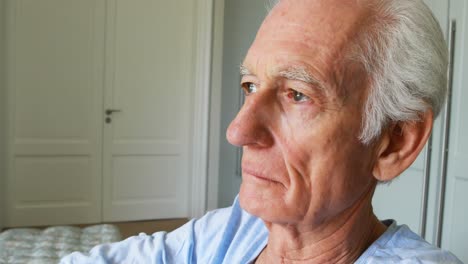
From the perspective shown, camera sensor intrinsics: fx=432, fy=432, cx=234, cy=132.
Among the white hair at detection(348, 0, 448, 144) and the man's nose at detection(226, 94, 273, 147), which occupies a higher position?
the white hair at detection(348, 0, 448, 144)

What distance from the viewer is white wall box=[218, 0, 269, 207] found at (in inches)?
179

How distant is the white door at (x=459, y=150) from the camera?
2.02 meters

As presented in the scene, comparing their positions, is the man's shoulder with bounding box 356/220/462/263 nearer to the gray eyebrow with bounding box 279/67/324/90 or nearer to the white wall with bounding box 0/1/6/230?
the gray eyebrow with bounding box 279/67/324/90

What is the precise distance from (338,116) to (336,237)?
0.23 metres

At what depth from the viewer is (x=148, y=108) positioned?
448cm

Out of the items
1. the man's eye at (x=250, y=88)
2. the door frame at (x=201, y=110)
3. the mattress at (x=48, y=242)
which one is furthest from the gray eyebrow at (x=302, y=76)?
the door frame at (x=201, y=110)

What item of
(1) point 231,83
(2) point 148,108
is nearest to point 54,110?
(2) point 148,108

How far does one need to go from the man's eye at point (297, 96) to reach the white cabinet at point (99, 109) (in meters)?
3.76

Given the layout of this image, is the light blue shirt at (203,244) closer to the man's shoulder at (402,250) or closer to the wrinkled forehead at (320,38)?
the man's shoulder at (402,250)

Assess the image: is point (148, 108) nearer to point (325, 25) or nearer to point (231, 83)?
point (231, 83)

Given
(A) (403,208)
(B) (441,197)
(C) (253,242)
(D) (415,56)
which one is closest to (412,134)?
(D) (415,56)

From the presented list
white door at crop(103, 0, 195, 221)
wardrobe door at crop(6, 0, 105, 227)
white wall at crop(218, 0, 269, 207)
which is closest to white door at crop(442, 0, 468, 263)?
white wall at crop(218, 0, 269, 207)

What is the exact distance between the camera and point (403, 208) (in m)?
2.36

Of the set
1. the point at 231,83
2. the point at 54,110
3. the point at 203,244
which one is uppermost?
the point at 231,83
